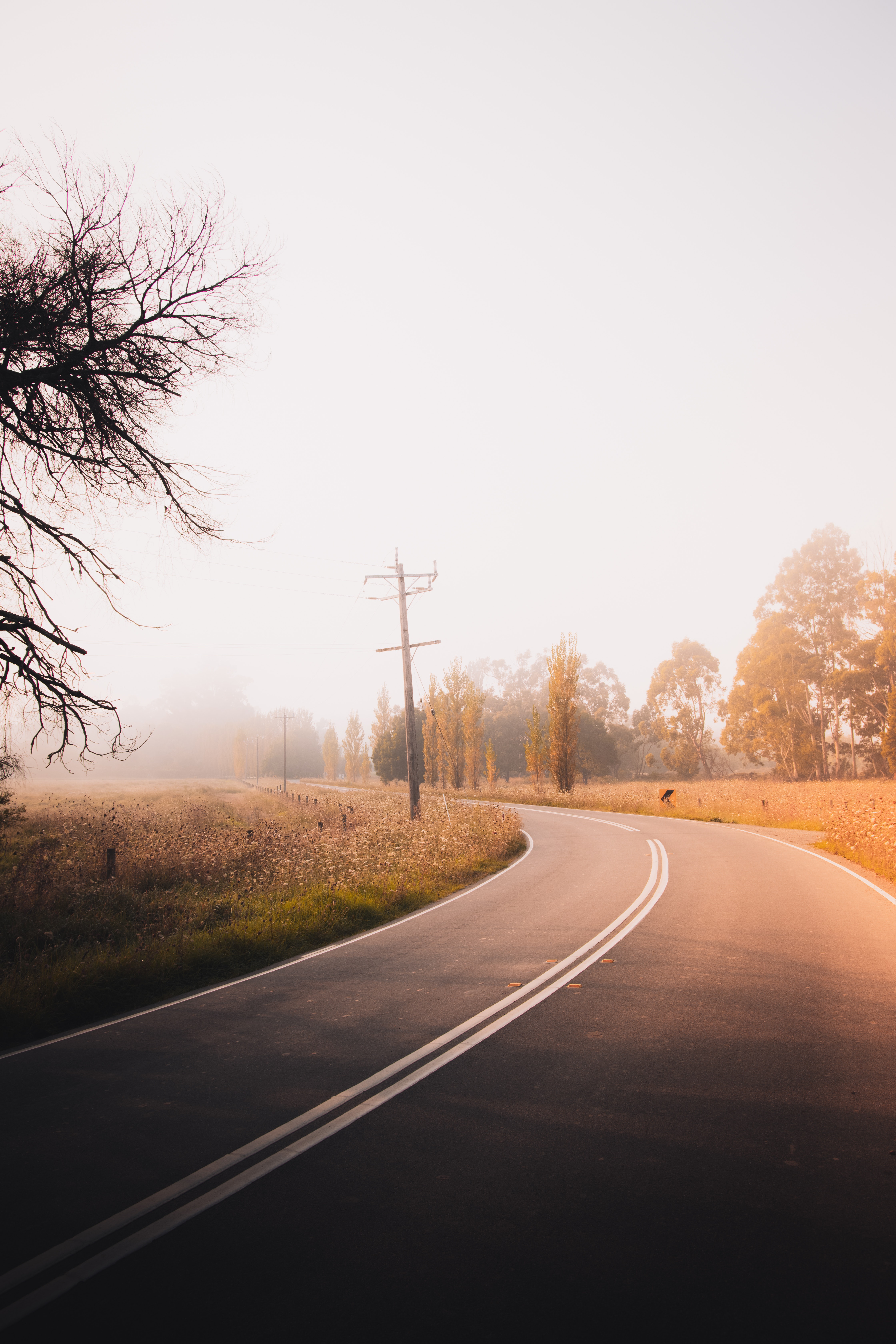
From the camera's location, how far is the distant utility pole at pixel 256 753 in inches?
3644

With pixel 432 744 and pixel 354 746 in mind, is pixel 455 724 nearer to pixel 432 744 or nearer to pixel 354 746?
pixel 432 744

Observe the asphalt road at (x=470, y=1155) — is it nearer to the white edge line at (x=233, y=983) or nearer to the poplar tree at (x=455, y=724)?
the white edge line at (x=233, y=983)

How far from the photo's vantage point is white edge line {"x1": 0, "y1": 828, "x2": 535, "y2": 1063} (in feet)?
18.5

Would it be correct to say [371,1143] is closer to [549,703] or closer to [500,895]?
[500,895]

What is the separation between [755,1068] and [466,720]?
49210 millimetres

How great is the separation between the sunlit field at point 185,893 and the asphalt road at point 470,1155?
879 millimetres

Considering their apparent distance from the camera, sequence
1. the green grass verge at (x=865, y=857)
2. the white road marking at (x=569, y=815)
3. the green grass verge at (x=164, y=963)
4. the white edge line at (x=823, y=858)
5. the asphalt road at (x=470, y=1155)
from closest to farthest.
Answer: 1. the asphalt road at (x=470, y=1155)
2. the green grass verge at (x=164, y=963)
3. the white edge line at (x=823, y=858)
4. the green grass verge at (x=865, y=857)
5. the white road marking at (x=569, y=815)

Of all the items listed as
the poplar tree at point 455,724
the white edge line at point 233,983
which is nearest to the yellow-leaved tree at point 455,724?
the poplar tree at point 455,724

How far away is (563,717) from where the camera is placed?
42.6 meters

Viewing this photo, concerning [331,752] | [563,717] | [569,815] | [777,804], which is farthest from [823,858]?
[331,752]

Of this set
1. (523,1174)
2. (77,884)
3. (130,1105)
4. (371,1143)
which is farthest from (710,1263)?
(77,884)

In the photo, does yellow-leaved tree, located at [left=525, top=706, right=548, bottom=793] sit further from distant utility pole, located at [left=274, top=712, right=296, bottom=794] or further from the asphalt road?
the asphalt road

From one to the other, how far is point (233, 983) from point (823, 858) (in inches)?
532

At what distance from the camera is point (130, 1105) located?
4.26m
